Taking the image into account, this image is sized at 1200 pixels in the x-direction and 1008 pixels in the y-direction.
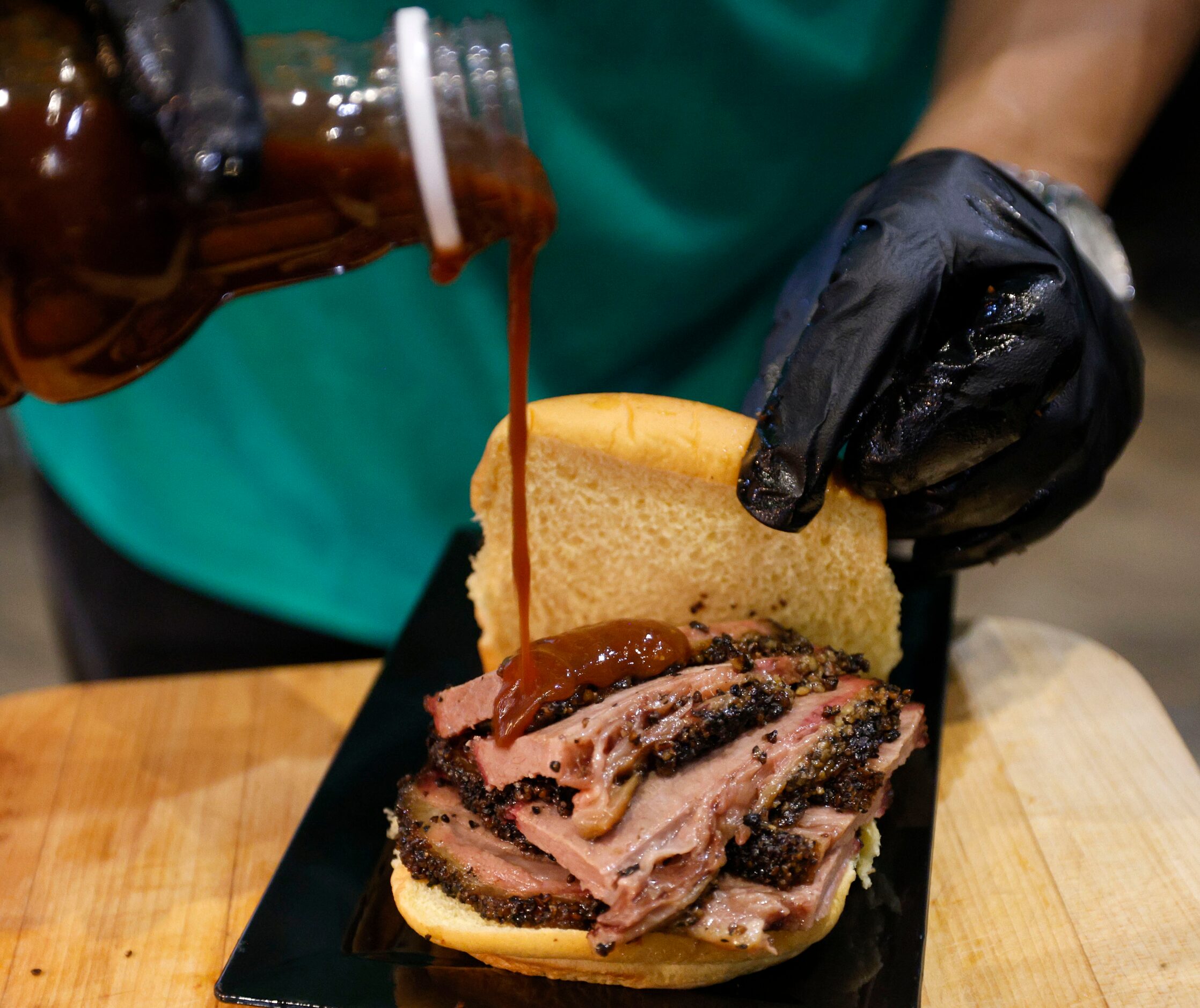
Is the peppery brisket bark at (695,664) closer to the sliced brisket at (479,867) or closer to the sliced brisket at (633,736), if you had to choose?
the sliced brisket at (633,736)

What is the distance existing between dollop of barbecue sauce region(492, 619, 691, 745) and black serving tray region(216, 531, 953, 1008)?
388 millimetres

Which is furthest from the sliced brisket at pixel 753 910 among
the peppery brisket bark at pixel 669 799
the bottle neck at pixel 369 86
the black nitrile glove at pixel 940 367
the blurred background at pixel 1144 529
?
the blurred background at pixel 1144 529

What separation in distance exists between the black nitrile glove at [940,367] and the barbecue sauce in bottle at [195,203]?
0.69 meters

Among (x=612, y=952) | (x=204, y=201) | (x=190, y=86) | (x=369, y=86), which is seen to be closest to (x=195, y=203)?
(x=204, y=201)

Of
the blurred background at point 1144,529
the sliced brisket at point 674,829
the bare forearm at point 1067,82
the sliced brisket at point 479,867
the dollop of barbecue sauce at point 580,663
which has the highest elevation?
the bare forearm at point 1067,82

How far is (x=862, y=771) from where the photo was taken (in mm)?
1655

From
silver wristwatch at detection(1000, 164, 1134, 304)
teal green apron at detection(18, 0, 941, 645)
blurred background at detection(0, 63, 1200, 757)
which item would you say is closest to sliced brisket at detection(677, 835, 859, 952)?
teal green apron at detection(18, 0, 941, 645)

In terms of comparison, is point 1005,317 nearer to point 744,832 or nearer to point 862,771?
point 862,771

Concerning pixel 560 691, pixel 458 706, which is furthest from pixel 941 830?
pixel 458 706

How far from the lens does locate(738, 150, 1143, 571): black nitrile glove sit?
176cm

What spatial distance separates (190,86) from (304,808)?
1.57 m

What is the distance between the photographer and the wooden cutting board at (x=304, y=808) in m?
1.71

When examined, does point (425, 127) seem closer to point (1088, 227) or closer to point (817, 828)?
point (817, 828)

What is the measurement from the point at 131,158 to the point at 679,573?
1307 millimetres
